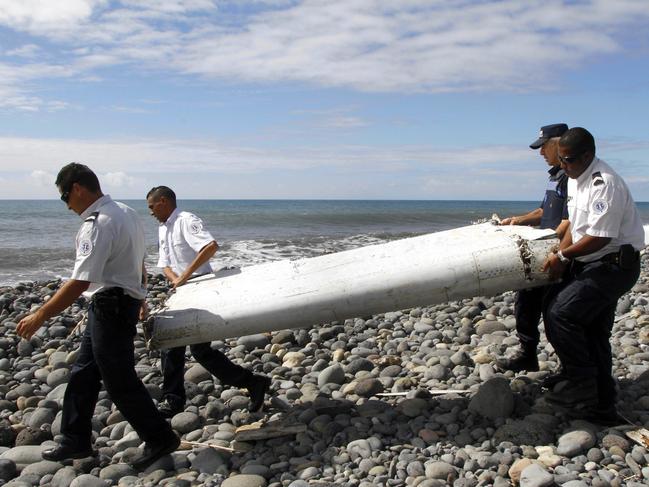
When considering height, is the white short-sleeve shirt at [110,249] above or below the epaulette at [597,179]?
below

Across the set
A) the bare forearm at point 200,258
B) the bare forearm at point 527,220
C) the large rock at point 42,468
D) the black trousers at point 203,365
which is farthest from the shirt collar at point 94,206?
the bare forearm at point 527,220

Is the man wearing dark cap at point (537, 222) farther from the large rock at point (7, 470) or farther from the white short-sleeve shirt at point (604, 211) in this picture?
the large rock at point (7, 470)

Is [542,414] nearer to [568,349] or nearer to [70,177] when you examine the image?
[568,349]

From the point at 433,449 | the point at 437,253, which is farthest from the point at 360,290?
the point at 433,449

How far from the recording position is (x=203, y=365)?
501 cm

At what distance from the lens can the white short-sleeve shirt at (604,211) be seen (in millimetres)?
3830

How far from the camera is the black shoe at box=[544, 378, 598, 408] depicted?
410 cm

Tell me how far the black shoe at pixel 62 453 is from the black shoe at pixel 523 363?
3.41m

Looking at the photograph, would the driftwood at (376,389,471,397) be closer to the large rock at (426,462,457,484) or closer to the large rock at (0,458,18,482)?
the large rock at (426,462,457,484)

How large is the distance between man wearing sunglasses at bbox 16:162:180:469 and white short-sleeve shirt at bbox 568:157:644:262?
9.36 ft

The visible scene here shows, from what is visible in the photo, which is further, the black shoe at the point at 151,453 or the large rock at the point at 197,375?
the large rock at the point at 197,375

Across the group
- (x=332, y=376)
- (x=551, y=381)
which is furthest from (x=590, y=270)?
(x=332, y=376)

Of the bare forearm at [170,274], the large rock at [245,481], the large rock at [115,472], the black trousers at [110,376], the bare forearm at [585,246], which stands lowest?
the large rock at [115,472]

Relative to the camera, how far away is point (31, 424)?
506cm
